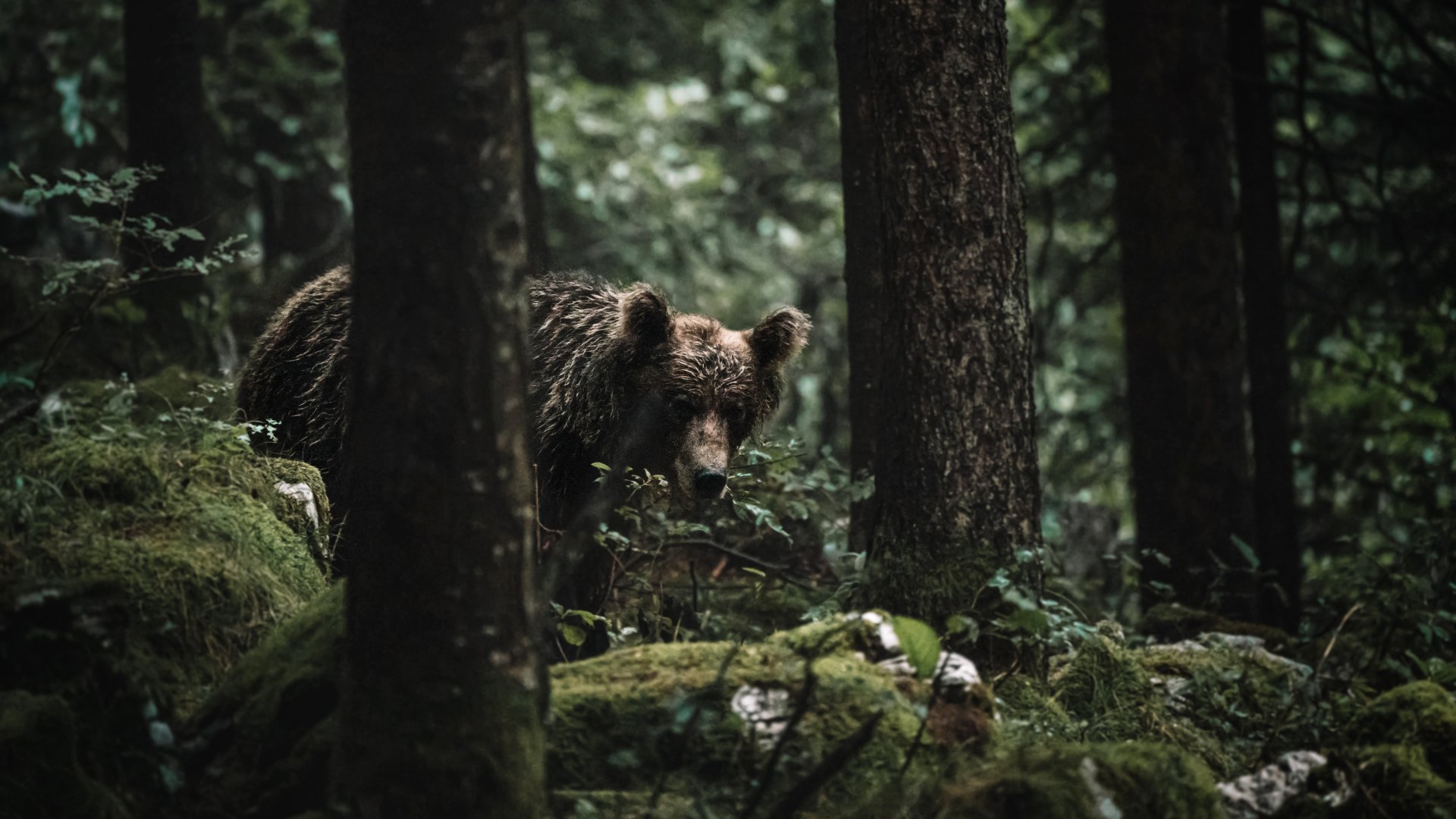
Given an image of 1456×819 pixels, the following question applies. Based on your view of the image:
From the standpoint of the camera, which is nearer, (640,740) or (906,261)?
(640,740)

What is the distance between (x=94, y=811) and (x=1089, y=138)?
401 inches

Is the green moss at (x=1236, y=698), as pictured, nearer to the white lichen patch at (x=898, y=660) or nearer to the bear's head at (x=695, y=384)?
the white lichen patch at (x=898, y=660)

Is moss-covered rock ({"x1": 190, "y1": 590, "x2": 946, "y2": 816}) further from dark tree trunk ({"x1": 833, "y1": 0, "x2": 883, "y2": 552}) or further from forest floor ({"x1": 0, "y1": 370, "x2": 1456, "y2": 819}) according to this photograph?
dark tree trunk ({"x1": 833, "y1": 0, "x2": 883, "y2": 552})

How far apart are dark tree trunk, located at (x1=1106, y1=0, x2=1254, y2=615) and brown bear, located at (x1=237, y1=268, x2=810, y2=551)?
8.44 ft

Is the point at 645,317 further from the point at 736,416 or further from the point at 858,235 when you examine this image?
the point at 858,235

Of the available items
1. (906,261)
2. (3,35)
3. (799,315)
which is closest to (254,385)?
(799,315)

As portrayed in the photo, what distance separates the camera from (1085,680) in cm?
495

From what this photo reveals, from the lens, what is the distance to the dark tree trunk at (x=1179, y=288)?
763 centimetres

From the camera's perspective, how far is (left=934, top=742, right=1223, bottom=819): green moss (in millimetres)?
3475

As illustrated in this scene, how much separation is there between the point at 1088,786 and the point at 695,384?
3223 mm

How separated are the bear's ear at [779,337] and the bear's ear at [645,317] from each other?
477mm

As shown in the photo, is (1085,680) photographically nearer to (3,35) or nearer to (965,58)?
(965,58)

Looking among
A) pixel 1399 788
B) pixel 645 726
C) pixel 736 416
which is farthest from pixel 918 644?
pixel 736 416

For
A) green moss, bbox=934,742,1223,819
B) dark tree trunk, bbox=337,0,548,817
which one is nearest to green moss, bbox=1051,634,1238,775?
green moss, bbox=934,742,1223,819
